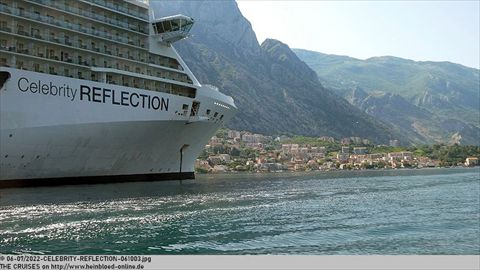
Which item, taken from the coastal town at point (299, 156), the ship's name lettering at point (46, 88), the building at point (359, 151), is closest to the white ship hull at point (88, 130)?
the ship's name lettering at point (46, 88)

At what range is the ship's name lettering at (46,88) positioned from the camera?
118 feet

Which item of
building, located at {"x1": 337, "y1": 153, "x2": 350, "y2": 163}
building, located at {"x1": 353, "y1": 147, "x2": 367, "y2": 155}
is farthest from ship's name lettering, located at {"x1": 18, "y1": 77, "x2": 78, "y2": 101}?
building, located at {"x1": 353, "y1": 147, "x2": 367, "y2": 155}

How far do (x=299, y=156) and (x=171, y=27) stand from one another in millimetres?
112745

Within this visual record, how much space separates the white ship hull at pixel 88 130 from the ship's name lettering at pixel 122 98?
0.08 m

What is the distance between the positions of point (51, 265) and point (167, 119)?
32601mm

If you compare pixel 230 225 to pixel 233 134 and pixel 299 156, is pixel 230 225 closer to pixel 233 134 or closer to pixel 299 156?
pixel 299 156

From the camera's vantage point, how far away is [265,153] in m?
A: 154

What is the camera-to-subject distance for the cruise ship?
119 feet

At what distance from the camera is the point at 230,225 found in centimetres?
2098

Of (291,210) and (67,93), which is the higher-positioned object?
(67,93)

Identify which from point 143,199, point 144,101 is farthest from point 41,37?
point 143,199

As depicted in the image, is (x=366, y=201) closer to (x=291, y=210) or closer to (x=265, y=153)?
(x=291, y=210)

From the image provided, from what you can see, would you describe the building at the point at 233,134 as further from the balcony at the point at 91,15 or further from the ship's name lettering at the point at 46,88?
the ship's name lettering at the point at 46,88

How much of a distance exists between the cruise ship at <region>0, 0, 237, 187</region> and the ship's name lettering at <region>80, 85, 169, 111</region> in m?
0.09
